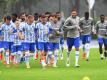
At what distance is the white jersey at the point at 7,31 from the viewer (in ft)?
94.5

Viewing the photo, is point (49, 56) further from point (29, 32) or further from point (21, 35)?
point (21, 35)

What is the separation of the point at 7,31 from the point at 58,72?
15.1 ft

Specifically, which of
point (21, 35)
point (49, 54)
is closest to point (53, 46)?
point (49, 54)

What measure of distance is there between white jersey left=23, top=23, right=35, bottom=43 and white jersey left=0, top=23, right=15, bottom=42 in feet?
2.93

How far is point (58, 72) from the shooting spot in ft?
82.9

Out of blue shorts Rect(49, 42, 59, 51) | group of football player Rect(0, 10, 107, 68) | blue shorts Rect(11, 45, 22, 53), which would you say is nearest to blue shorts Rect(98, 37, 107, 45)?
group of football player Rect(0, 10, 107, 68)

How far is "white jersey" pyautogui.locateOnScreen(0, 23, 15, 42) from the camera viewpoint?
28.8 meters

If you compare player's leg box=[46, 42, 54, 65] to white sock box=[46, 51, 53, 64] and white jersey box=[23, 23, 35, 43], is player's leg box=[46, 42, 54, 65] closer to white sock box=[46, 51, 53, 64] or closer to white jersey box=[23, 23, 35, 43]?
white sock box=[46, 51, 53, 64]

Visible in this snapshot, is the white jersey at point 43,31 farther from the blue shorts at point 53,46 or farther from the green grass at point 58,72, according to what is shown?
the green grass at point 58,72

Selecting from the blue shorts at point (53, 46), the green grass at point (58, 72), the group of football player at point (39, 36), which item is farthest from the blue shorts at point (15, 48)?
the blue shorts at point (53, 46)

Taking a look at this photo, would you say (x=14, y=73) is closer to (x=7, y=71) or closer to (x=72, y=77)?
(x=7, y=71)

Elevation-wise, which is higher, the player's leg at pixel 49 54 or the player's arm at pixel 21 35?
the player's arm at pixel 21 35

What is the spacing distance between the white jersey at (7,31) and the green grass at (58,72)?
124 centimetres

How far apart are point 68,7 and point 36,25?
9635 cm
